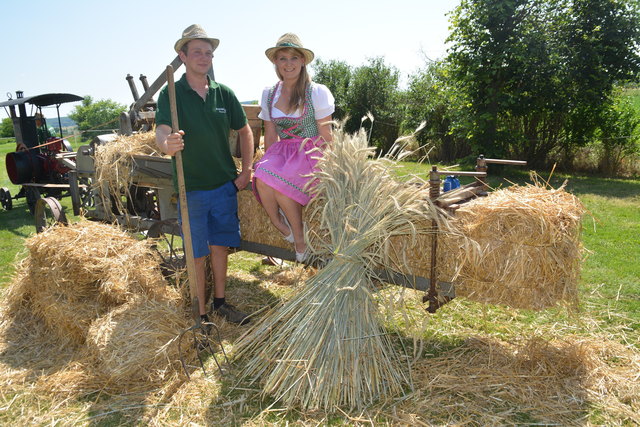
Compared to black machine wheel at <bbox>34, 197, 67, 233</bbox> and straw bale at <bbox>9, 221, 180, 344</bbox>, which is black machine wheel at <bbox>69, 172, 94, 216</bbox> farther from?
straw bale at <bbox>9, 221, 180, 344</bbox>

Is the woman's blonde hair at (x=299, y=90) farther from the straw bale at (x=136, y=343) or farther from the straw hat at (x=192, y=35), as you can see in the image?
the straw bale at (x=136, y=343)

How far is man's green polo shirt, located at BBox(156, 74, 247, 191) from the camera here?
338 cm

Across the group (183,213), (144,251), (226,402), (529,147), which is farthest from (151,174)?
(529,147)

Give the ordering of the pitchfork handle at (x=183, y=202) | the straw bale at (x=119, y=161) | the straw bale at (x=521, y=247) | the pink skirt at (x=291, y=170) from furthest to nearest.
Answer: the straw bale at (x=119, y=161)
the pink skirt at (x=291, y=170)
the pitchfork handle at (x=183, y=202)
the straw bale at (x=521, y=247)

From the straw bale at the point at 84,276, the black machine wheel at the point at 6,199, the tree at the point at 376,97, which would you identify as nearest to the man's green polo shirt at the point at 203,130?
the straw bale at the point at 84,276

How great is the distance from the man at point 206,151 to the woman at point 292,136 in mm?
293

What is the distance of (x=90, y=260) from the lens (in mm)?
3648

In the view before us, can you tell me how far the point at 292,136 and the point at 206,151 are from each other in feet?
2.09

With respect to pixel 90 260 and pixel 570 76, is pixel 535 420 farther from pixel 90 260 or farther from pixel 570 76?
pixel 570 76

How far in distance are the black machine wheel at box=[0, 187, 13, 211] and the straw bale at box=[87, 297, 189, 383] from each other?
790cm

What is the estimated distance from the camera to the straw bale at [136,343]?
306 cm

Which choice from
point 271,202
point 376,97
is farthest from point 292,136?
point 376,97

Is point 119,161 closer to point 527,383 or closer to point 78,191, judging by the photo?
point 78,191

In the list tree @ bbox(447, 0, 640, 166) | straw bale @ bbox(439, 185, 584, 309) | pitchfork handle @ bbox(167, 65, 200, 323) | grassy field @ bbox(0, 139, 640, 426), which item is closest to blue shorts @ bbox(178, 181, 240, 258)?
pitchfork handle @ bbox(167, 65, 200, 323)
